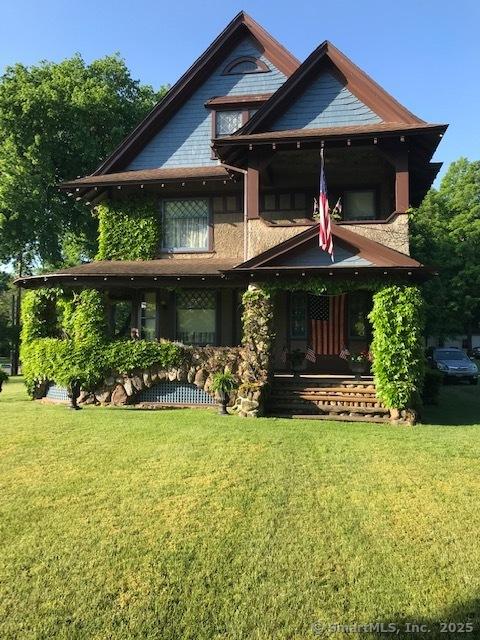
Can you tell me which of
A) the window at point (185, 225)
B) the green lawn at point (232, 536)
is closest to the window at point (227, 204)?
the window at point (185, 225)

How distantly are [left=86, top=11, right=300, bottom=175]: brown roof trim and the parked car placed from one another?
1566 cm

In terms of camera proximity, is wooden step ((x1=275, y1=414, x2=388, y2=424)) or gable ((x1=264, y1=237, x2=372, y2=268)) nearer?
wooden step ((x1=275, y1=414, x2=388, y2=424))

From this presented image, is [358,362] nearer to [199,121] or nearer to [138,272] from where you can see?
[138,272]

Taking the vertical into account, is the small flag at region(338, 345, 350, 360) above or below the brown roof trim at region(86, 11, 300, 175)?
below

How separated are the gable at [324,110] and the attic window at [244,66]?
3.47 m

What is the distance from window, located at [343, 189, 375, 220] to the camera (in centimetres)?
1556

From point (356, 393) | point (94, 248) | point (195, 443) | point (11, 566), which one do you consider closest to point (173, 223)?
point (356, 393)

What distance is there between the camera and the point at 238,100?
1662 centimetres

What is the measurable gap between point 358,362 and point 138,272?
714 centimetres

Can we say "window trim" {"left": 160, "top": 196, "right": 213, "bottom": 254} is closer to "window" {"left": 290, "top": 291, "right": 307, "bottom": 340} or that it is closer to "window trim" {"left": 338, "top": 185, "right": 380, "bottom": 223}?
"window" {"left": 290, "top": 291, "right": 307, "bottom": 340}

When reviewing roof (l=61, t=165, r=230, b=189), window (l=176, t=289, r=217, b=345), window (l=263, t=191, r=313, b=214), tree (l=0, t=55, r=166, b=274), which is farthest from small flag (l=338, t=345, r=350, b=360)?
tree (l=0, t=55, r=166, b=274)

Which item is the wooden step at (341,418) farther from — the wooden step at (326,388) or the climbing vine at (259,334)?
the climbing vine at (259,334)

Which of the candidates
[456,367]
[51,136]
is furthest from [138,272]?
Result: [51,136]

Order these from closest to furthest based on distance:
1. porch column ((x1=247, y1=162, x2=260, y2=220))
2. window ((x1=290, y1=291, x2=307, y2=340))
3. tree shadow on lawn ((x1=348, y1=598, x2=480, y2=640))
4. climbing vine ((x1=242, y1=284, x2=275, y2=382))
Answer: tree shadow on lawn ((x1=348, y1=598, x2=480, y2=640)), climbing vine ((x1=242, y1=284, x2=275, y2=382)), porch column ((x1=247, y1=162, x2=260, y2=220)), window ((x1=290, y1=291, x2=307, y2=340))
